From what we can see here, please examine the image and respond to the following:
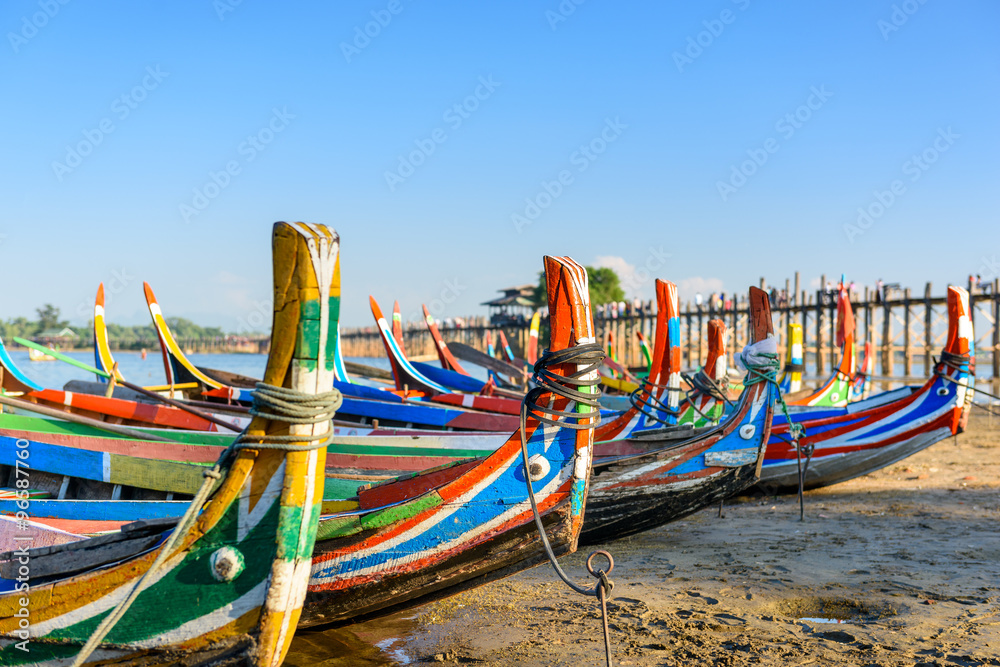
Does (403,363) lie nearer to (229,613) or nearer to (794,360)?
(794,360)

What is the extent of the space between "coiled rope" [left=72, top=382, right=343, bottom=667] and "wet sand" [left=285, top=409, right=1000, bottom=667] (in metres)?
1.66

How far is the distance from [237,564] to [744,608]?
3.43m

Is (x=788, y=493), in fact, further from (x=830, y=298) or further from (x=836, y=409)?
(x=830, y=298)

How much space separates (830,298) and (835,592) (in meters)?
20.7

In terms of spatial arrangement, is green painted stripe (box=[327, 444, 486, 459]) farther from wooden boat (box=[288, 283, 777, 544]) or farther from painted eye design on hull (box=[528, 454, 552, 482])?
painted eye design on hull (box=[528, 454, 552, 482])

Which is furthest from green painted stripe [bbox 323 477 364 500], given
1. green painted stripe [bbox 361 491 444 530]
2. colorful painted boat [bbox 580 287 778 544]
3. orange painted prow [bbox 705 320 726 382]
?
orange painted prow [bbox 705 320 726 382]

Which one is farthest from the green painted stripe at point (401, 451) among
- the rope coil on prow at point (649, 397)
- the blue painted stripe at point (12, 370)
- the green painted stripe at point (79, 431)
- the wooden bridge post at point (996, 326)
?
the wooden bridge post at point (996, 326)

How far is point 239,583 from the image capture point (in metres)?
2.91

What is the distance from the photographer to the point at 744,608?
4930mm

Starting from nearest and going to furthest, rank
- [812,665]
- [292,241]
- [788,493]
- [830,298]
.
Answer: [292,241] → [812,665] → [788,493] → [830,298]

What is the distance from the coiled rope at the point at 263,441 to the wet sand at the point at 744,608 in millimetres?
1665

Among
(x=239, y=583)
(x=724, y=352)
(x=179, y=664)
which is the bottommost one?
(x=179, y=664)

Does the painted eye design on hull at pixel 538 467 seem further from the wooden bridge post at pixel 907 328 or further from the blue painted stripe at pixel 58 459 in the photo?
the wooden bridge post at pixel 907 328

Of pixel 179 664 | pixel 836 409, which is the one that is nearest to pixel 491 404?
pixel 836 409
